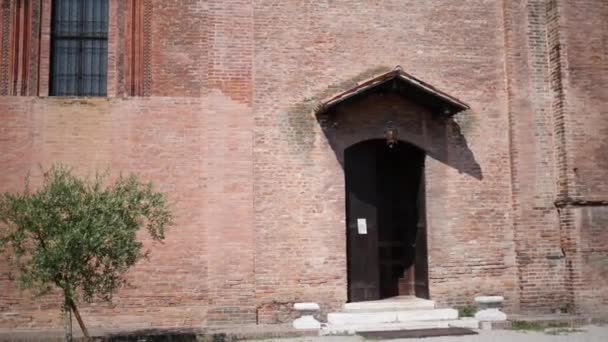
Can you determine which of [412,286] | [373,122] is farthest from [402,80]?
[412,286]

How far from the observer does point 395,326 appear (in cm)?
1041

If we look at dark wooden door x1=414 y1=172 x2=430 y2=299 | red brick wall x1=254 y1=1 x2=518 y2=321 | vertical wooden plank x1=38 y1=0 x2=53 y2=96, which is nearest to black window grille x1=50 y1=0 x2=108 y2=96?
vertical wooden plank x1=38 y1=0 x2=53 y2=96

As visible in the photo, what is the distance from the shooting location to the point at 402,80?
11.0m

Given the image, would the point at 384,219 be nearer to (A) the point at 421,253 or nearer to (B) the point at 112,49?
(A) the point at 421,253

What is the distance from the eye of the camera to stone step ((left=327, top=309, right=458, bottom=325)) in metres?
10.7

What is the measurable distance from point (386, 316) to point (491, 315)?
6.17 ft

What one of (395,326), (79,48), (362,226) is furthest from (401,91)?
(79,48)

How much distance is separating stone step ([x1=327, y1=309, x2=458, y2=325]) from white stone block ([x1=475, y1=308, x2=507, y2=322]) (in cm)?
46

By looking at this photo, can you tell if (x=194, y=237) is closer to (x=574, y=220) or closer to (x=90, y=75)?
(x=90, y=75)

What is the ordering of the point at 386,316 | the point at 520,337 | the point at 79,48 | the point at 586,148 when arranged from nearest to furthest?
1. the point at 520,337
2. the point at 386,316
3. the point at 79,48
4. the point at 586,148

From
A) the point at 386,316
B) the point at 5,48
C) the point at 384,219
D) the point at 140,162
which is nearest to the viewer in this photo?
the point at 386,316

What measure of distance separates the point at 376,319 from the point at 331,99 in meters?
3.87

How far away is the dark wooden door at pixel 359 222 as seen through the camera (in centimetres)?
1163

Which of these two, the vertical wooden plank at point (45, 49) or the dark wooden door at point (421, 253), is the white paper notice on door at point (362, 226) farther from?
the vertical wooden plank at point (45, 49)
